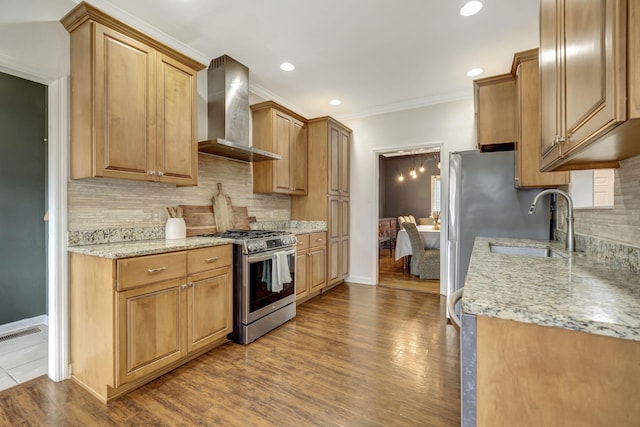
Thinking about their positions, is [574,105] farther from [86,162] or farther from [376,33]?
[86,162]

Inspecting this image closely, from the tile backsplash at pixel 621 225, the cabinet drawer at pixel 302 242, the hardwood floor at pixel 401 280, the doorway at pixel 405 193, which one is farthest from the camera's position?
the doorway at pixel 405 193

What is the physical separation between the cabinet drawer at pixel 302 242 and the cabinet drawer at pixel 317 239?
0.09 m

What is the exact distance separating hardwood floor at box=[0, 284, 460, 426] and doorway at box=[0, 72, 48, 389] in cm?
127

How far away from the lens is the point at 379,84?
12.0 feet

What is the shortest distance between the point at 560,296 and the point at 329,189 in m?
3.35

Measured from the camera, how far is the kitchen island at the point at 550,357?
63 centimetres

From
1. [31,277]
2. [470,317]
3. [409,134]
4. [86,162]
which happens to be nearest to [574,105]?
[470,317]

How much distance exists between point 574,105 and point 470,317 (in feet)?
2.57

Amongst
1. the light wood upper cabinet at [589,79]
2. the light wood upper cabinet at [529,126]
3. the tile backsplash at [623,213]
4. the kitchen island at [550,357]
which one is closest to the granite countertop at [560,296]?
the kitchen island at [550,357]

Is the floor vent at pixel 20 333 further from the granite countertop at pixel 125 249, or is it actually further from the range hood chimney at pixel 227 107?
the range hood chimney at pixel 227 107

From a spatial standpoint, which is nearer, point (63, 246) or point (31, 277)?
point (63, 246)

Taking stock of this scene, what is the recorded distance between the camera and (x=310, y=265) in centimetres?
366

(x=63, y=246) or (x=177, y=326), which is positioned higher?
(x=63, y=246)

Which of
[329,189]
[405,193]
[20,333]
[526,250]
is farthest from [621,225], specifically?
[405,193]
